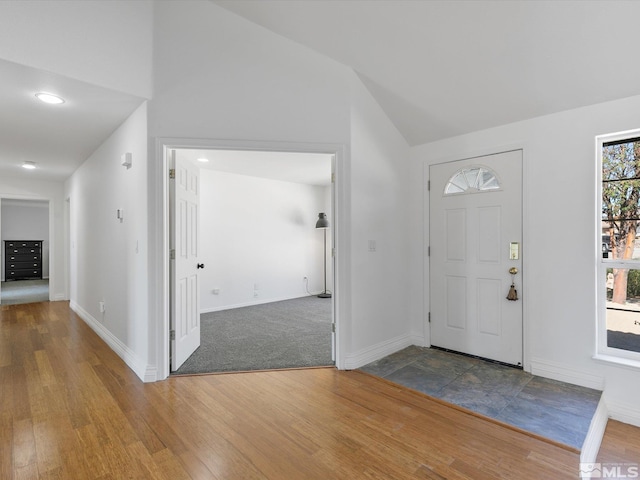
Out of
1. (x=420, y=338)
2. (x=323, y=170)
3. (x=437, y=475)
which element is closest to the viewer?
(x=437, y=475)

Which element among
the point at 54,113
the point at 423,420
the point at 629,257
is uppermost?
the point at 54,113

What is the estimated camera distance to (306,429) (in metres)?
2.00

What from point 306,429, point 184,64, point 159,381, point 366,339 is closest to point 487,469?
point 306,429

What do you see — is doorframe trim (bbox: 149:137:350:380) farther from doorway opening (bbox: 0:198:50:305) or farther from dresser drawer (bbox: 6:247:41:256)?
dresser drawer (bbox: 6:247:41:256)

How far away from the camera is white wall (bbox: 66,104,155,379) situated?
2766 millimetres

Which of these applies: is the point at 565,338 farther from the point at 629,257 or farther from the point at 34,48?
the point at 34,48

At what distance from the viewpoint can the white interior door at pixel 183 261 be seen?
282 centimetres

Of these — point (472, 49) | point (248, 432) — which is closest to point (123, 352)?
point (248, 432)

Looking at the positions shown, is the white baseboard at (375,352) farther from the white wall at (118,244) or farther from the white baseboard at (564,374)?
the white wall at (118,244)

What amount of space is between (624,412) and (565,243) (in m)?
1.24

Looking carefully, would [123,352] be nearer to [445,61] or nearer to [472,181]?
[472,181]

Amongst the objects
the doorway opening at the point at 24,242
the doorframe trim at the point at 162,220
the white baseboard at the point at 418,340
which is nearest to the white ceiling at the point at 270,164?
the doorframe trim at the point at 162,220

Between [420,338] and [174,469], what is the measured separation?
259cm

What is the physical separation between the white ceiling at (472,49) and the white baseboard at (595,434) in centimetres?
222
